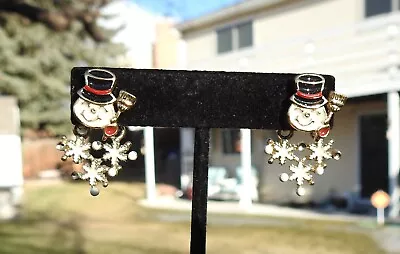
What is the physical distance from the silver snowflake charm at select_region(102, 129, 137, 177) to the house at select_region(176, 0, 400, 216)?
5311 mm

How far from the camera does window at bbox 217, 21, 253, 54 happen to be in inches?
362

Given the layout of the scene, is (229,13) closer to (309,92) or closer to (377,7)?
(377,7)

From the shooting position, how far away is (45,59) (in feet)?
42.3

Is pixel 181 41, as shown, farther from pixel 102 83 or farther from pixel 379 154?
pixel 102 83

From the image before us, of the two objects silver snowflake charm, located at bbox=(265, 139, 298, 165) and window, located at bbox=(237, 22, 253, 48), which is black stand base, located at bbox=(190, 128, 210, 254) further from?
window, located at bbox=(237, 22, 253, 48)

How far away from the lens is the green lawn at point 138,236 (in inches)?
192

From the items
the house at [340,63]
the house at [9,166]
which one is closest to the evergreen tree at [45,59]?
the house at [340,63]

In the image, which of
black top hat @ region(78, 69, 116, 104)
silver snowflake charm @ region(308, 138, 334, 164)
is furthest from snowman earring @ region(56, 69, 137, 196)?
silver snowflake charm @ region(308, 138, 334, 164)

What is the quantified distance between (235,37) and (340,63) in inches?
102

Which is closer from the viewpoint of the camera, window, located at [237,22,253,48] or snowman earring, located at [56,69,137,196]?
snowman earring, located at [56,69,137,196]

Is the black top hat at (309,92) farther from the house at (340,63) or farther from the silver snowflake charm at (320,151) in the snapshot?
the house at (340,63)

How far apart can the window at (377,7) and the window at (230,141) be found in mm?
3375

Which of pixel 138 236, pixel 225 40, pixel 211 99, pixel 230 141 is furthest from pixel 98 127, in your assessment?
pixel 225 40

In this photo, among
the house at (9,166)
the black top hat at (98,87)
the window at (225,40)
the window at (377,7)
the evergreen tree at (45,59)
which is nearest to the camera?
the black top hat at (98,87)
